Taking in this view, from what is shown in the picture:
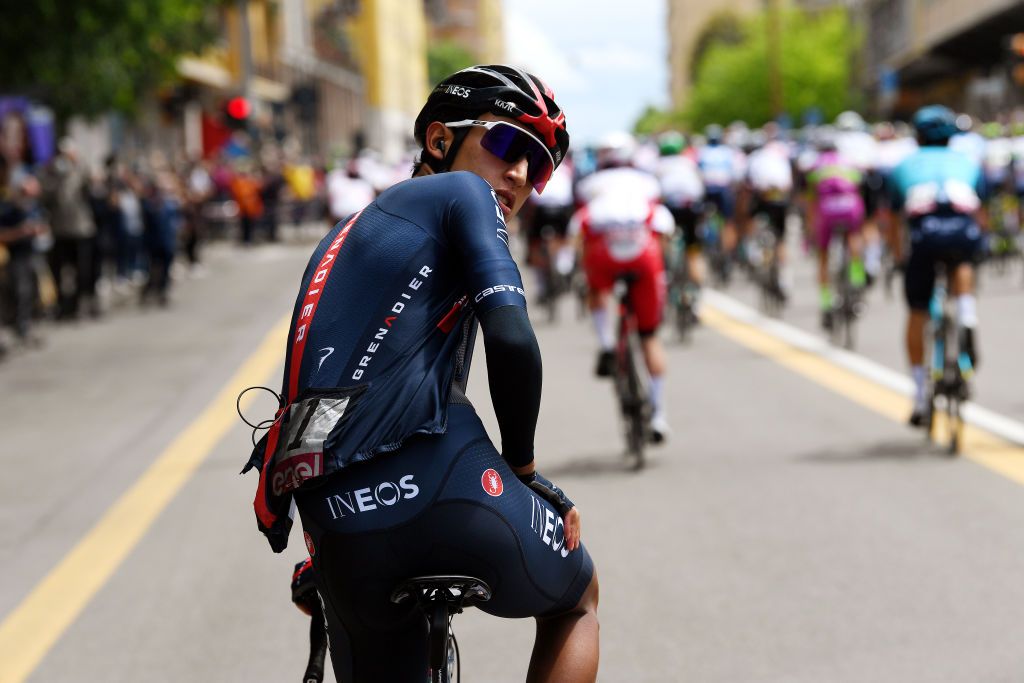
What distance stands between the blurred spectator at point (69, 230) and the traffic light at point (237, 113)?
47.3ft

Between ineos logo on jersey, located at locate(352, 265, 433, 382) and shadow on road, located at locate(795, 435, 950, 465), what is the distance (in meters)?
6.69

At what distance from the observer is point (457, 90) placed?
3.42m

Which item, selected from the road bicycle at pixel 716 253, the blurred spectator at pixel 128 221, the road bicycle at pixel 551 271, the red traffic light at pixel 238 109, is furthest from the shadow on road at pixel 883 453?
the red traffic light at pixel 238 109

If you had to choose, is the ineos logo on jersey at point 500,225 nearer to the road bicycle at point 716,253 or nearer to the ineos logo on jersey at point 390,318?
the ineos logo on jersey at point 390,318

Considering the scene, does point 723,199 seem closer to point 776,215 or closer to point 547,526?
point 776,215

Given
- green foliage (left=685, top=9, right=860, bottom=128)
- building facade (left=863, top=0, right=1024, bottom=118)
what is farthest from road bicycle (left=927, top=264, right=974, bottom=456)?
green foliage (left=685, top=9, right=860, bottom=128)

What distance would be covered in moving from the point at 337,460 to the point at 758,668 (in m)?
2.73

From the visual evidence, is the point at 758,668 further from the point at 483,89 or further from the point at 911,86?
the point at 911,86

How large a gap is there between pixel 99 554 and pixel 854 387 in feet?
21.4

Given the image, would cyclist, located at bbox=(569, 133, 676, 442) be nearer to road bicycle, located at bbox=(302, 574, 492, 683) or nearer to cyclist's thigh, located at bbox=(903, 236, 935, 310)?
cyclist's thigh, located at bbox=(903, 236, 935, 310)

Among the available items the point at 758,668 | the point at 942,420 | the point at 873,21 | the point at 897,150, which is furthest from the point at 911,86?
the point at 758,668

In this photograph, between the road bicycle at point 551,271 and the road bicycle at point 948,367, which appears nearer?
the road bicycle at point 948,367

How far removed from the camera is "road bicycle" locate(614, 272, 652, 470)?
964cm

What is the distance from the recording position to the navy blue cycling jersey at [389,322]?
3156 mm
